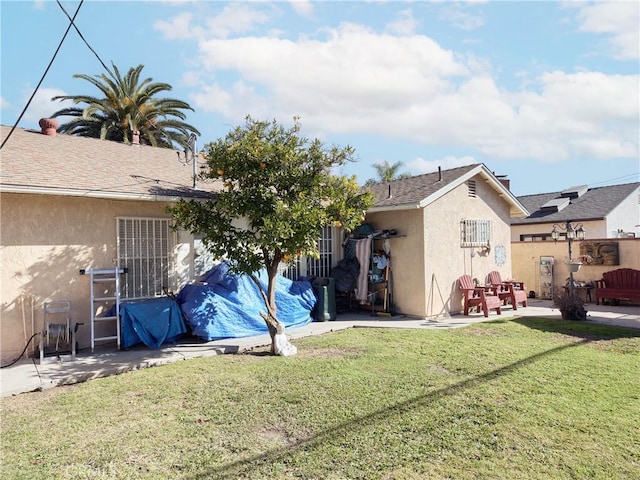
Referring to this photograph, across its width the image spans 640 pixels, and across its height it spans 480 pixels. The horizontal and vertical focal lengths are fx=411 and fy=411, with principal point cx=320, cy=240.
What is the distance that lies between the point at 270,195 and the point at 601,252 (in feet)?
40.9

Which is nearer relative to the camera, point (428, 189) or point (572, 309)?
point (572, 309)

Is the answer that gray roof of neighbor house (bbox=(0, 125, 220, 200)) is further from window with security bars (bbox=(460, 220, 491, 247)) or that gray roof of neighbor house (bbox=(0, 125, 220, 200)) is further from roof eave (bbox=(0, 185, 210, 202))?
window with security bars (bbox=(460, 220, 491, 247))

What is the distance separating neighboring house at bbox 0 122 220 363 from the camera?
7.11 m

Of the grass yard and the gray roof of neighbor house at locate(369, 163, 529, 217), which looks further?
the gray roof of neighbor house at locate(369, 163, 529, 217)

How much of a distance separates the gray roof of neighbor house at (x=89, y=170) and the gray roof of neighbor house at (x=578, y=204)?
739 inches

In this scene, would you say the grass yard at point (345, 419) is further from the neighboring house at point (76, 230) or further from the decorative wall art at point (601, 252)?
the decorative wall art at point (601, 252)

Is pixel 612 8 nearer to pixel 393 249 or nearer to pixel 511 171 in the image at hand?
pixel 393 249

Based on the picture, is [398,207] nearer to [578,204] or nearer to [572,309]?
[572,309]

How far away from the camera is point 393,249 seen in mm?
11492

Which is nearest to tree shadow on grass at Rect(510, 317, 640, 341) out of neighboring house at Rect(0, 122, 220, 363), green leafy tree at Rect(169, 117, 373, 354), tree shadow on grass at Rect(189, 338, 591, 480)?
tree shadow on grass at Rect(189, 338, 591, 480)

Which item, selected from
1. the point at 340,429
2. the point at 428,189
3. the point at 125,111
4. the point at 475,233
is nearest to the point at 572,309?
the point at 475,233

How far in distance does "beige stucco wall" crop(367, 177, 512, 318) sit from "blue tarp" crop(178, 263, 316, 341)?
3268mm

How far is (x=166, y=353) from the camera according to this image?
292 inches

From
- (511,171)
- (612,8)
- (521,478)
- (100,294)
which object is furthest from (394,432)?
(511,171)
